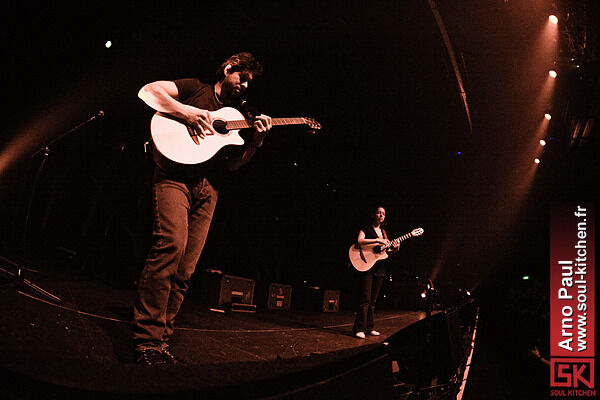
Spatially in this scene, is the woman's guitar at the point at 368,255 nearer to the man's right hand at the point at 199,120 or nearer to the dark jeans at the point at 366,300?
the dark jeans at the point at 366,300

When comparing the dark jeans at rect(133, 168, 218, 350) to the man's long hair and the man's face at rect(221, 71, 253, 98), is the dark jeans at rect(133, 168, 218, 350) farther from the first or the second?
the man's long hair

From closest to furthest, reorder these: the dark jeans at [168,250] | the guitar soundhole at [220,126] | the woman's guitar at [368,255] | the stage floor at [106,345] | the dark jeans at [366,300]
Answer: the stage floor at [106,345]
the dark jeans at [168,250]
the guitar soundhole at [220,126]
the dark jeans at [366,300]
the woman's guitar at [368,255]

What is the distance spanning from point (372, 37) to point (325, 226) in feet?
22.2

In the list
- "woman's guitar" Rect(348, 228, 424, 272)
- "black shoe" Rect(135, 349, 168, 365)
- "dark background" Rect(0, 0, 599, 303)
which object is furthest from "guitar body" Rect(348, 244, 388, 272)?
"black shoe" Rect(135, 349, 168, 365)

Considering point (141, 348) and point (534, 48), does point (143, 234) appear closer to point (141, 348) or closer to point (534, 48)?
point (141, 348)

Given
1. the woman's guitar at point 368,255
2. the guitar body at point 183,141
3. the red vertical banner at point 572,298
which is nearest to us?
the guitar body at point 183,141

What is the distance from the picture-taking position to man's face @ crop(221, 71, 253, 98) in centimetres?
231

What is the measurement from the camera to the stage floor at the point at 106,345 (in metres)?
0.66

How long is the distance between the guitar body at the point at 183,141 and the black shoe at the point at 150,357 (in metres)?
0.95

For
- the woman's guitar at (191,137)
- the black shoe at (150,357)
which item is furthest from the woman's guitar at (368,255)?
the black shoe at (150,357)

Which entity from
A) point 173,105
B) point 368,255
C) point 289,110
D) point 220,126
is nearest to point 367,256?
A: point 368,255

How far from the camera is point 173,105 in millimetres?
2047

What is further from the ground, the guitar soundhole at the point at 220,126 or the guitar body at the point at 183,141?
the guitar soundhole at the point at 220,126

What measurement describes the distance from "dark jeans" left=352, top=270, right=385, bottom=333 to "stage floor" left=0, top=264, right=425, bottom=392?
0.71ft
